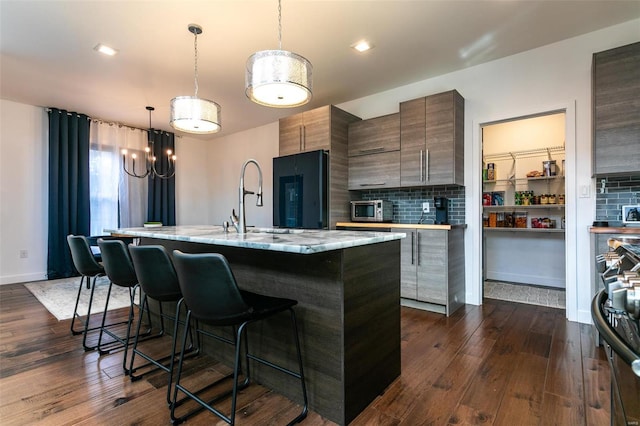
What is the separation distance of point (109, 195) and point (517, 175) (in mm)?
6803

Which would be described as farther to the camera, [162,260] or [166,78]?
[166,78]

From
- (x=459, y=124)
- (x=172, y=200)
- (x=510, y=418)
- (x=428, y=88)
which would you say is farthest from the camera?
(x=172, y=200)

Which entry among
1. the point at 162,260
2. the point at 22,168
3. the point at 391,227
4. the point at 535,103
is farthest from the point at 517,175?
the point at 22,168

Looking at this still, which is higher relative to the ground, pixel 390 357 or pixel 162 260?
pixel 162 260

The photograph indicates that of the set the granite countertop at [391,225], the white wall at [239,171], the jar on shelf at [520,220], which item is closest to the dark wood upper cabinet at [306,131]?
the granite countertop at [391,225]

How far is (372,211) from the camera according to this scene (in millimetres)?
4070

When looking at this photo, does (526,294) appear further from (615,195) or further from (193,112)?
(193,112)

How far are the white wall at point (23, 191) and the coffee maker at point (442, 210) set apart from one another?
5972 millimetres

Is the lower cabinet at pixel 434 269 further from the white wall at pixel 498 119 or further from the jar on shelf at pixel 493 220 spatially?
the jar on shelf at pixel 493 220

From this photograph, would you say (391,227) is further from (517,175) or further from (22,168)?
(22,168)

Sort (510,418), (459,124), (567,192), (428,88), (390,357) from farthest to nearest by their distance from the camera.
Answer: (428,88) → (459,124) → (567,192) → (390,357) → (510,418)

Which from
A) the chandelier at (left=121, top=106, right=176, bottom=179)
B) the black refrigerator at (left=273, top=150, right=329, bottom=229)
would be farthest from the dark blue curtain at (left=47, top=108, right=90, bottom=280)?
the black refrigerator at (left=273, top=150, right=329, bottom=229)

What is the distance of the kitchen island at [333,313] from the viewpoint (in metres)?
1.57

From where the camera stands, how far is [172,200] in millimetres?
6539
